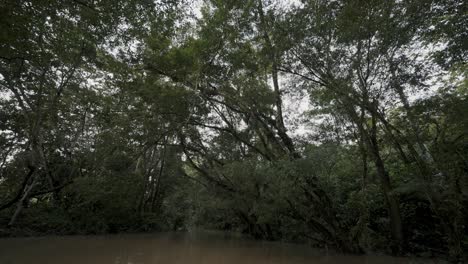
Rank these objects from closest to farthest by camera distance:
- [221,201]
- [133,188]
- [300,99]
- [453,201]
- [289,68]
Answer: [453,201], [289,68], [300,99], [221,201], [133,188]

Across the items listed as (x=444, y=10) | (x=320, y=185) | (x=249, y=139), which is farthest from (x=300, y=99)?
(x=444, y=10)

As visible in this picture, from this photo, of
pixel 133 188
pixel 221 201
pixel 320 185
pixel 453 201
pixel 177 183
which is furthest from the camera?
pixel 177 183

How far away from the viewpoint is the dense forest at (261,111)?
5.94 metres

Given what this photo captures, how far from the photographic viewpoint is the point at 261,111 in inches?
369

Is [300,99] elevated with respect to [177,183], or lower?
elevated

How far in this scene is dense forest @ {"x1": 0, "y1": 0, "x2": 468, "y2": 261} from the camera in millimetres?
5938

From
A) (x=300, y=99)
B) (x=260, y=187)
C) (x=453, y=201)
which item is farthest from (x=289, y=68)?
(x=453, y=201)

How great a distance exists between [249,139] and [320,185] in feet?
13.9

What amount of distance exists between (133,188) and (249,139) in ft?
21.4

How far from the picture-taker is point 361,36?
6926 millimetres

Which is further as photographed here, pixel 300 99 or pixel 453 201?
pixel 300 99

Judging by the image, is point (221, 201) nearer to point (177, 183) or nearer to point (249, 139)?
point (249, 139)

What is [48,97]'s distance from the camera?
10078 mm

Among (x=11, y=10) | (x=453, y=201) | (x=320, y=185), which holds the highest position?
(x=11, y=10)
